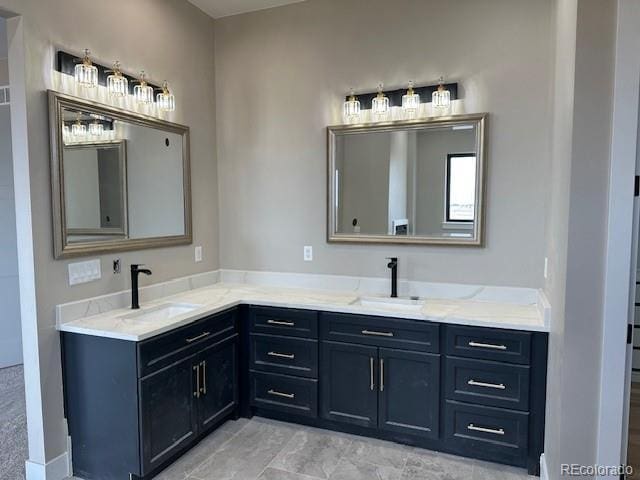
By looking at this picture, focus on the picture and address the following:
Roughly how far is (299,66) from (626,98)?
2290mm

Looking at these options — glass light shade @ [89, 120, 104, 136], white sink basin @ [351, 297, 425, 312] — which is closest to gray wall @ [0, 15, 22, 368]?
glass light shade @ [89, 120, 104, 136]

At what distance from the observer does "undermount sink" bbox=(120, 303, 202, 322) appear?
2684 mm

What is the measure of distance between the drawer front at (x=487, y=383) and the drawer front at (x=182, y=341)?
4.75ft

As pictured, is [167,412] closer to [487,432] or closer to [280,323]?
[280,323]

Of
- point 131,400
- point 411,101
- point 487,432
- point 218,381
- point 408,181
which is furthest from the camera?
point 408,181

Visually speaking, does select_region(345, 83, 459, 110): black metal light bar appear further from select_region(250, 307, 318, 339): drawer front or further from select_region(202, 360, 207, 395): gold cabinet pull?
select_region(202, 360, 207, 395): gold cabinet pull

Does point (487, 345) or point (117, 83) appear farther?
point (117, 83)

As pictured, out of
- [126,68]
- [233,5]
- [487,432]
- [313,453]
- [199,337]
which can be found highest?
[233,5]

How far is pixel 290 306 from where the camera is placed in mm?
2916

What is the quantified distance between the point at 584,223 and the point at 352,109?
1.85m

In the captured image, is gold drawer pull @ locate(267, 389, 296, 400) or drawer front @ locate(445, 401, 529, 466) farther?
gold drawer pull @ locate(267, 389, 296, 400)

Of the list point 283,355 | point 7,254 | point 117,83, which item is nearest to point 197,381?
point 283,355

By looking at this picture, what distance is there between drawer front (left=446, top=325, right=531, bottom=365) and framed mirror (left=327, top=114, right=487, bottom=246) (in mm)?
673

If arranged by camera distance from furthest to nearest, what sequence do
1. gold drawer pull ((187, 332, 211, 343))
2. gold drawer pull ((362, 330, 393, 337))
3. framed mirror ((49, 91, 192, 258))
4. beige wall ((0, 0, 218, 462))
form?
1. gold drawer pull ((362, 330, 393, 337))
2. gold drawer pull ((187, 332, 211, 343))
3. framed mirror ((49, 91, 192, 258))
4. beige wall ((0, 0, 218, 462))
